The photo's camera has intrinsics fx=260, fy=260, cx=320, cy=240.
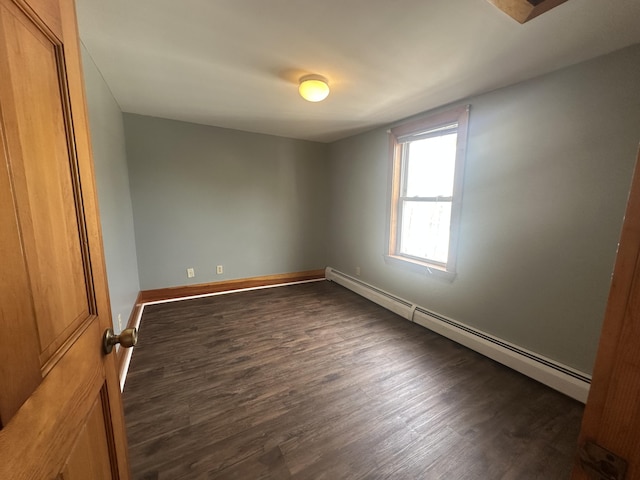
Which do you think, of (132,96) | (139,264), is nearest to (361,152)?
(132,96)

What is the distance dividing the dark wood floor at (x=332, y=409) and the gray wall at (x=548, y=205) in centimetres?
46

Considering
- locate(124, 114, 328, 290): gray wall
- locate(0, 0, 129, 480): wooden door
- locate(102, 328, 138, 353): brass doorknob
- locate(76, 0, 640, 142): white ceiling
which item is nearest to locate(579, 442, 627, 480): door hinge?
locate(0, 0, 129, 480): wooden door

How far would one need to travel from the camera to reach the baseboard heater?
1.81m

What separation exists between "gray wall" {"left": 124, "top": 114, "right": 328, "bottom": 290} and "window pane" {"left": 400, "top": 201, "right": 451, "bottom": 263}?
1649mm

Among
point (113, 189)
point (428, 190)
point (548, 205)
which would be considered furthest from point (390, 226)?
point (113, 189)

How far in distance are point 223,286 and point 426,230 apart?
2845 millimetres

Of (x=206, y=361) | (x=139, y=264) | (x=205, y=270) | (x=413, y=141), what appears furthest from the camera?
(x=205, y=270)

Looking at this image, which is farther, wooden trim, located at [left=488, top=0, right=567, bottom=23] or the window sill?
the window sill

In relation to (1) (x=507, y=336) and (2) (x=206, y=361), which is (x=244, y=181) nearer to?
(2) (x=206, y=361)

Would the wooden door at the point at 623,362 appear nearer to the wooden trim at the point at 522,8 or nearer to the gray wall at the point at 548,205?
the wooden trim at the point at 522,8

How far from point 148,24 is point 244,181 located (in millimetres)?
2330

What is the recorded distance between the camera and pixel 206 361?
7.09 ft

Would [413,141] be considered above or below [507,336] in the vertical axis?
above

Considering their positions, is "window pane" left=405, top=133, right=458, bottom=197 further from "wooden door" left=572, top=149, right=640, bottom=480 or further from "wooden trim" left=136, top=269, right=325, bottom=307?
"wooden door" left=572, top=149, right=640, bottom=480
